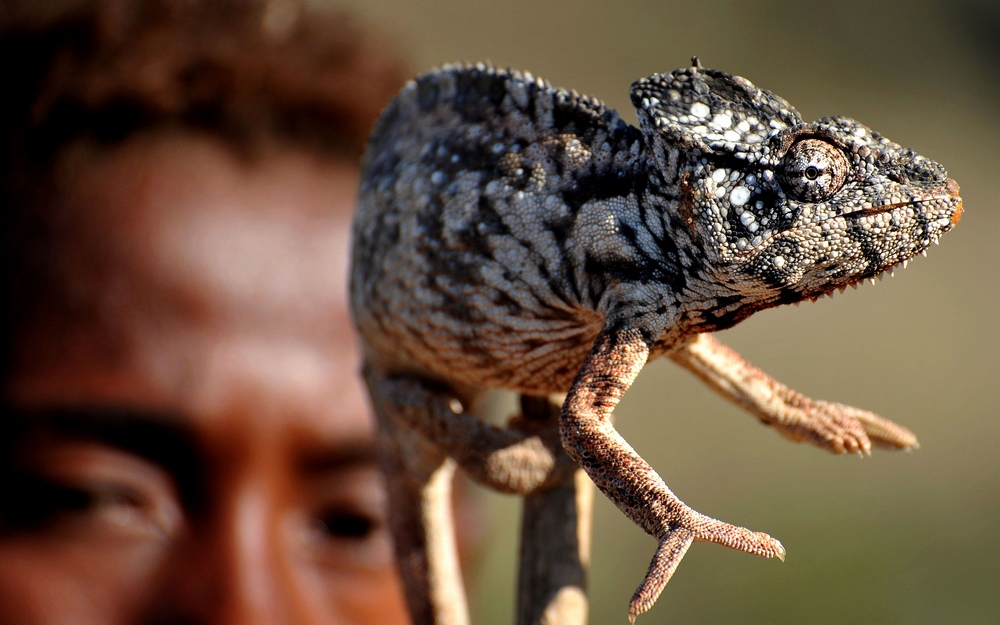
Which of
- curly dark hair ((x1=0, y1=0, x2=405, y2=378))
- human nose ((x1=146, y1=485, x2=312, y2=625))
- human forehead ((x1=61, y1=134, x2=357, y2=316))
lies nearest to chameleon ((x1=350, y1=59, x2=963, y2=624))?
human nose ((x1=146, y1=485, x2=312, y2=625))

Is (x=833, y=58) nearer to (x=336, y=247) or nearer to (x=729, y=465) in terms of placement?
(x=729, y=465)

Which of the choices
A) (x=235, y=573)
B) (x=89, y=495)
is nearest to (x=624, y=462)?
(x=235, y=573)

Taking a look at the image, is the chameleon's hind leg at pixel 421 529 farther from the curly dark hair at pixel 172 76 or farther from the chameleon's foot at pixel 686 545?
the curly dark hair at pixel 172 76

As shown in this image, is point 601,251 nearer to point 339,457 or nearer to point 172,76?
point 339,457

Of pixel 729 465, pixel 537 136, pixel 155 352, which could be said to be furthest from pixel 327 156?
pixel 729 465

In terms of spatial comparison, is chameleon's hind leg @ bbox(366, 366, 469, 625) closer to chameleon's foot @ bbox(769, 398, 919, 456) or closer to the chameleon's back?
the chameleon's back

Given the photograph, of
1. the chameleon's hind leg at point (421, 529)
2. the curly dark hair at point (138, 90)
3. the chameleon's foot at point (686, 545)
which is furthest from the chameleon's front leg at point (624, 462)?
the curly dark hair at point (138, 90)
